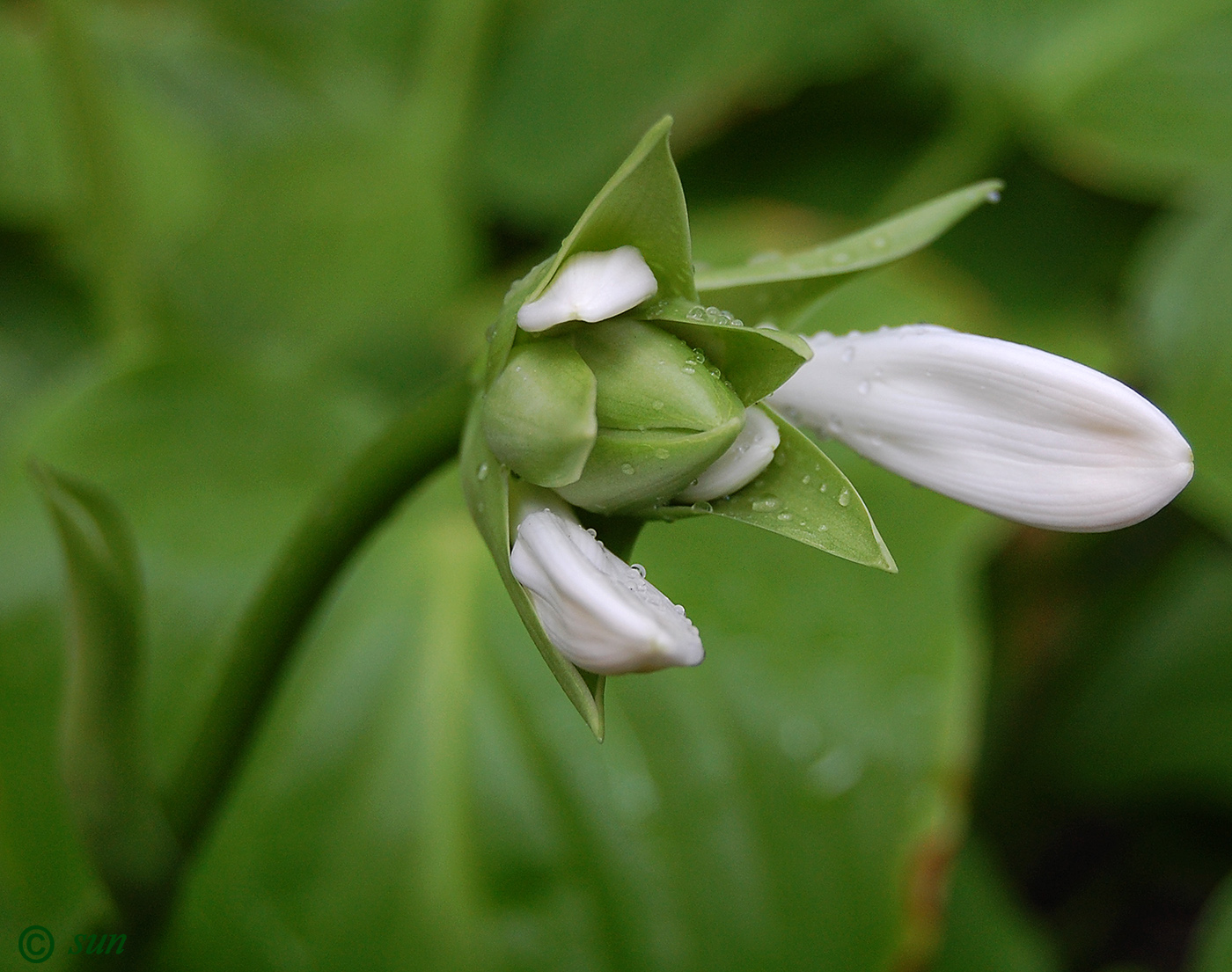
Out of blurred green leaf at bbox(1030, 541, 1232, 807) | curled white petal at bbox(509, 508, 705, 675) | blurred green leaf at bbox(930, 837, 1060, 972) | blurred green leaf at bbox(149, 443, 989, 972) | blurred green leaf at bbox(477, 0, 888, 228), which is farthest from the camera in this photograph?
blurred green leaf at bbox(477, 0, 888, 228)

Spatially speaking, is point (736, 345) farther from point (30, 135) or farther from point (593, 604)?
point (30, 135)

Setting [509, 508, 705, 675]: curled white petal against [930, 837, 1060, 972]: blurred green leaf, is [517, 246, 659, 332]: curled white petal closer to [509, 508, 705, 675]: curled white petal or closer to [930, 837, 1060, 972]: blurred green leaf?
[509, 508, 705, 675]: curled white petal

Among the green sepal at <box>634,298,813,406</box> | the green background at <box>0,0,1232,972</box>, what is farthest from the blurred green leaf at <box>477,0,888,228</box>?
the green sepal at <box>634,298,813,406</box>

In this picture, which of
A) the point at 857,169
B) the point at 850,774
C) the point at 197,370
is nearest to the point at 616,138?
the point at 857,169

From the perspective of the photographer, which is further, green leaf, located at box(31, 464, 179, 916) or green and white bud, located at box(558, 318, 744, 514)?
green leaf, located at box(31, 464, 179, 916)

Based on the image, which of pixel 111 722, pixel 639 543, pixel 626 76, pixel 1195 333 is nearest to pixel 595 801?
pixel 639 543

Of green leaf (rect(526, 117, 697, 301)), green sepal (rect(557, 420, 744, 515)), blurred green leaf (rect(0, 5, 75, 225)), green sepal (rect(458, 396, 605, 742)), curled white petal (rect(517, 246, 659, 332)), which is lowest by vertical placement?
blurred green leaf (rect(0, 5, 75, 225))
